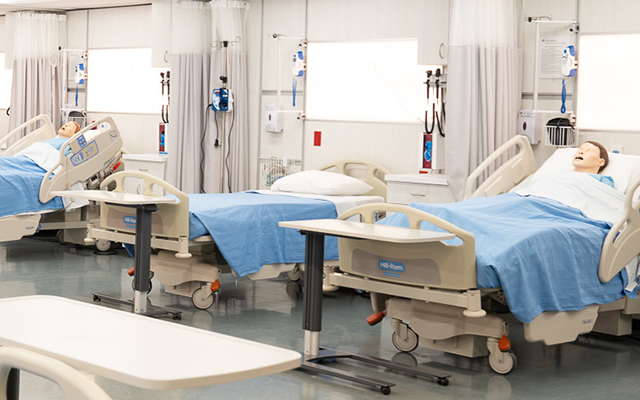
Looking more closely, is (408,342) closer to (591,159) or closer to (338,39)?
(591,159)

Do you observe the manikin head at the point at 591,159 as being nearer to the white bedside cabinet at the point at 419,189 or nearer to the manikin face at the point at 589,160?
the manikin face at the point at 589,160

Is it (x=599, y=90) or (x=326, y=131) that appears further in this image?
(x=326, y=131)

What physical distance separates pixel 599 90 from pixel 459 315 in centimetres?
279

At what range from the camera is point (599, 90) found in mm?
6484

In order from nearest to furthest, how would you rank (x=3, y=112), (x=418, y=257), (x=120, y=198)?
(x=418, y=257)
(x=120, y=198)
(x=3, y=112)

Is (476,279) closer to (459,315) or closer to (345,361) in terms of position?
(459,315)

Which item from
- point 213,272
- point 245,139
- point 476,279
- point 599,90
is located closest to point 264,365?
point 476,279

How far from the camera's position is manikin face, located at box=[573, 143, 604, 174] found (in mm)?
5707

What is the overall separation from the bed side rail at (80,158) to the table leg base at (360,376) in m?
4.00

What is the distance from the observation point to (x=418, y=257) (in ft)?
14.5

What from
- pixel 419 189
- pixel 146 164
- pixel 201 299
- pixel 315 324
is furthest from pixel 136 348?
pixel 146 164

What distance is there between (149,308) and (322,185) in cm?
186

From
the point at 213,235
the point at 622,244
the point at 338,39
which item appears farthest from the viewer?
the point at 338,39

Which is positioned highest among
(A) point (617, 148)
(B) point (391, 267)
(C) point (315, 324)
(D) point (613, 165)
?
(A) point (617, 148)
